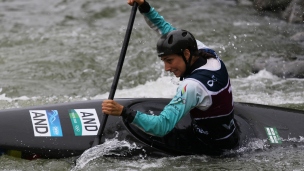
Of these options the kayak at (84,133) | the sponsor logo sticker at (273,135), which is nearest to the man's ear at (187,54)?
the kayak at (84,133)

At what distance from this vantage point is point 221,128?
16.3 feet

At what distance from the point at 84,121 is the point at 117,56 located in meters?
5.04

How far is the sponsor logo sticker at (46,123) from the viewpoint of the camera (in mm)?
5059

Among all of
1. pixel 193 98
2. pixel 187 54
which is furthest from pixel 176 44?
pixel 193 98

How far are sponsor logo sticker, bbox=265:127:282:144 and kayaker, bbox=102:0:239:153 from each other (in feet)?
1.68

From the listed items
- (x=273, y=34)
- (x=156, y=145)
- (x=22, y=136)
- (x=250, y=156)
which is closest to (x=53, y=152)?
(x=22, y=136)

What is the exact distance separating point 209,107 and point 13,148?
168 cm

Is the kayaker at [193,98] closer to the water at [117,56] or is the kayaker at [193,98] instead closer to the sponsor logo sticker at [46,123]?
the water at [117,56]

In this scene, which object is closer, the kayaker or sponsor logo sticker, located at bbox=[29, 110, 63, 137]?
the kayaker

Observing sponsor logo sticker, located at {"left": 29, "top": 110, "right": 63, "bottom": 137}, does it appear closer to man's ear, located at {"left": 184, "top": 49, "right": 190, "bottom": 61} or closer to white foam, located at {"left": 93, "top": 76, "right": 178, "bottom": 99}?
man's ear, located at {"left": 184, "top": 49, "right": 190, "bottom": 61}

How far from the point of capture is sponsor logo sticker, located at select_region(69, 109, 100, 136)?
16.8 feet

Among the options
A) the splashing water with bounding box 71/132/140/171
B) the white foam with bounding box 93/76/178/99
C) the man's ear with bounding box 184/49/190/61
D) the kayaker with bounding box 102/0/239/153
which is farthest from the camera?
the white foam with bounding box 93/76/178/99

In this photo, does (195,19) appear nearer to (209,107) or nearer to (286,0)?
(286,0)

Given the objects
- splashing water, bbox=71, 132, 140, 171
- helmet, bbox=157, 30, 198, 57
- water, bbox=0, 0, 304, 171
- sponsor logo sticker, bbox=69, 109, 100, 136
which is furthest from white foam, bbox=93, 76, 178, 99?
helmet, bbox=157, 30, 198, 57
